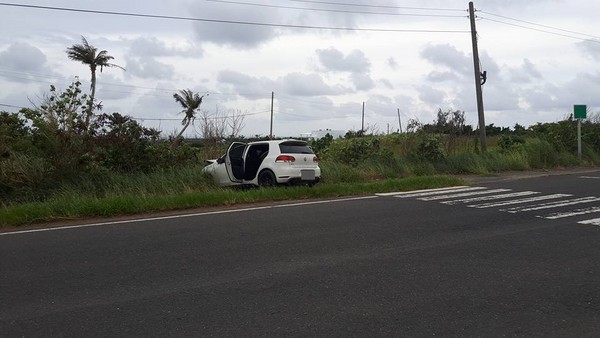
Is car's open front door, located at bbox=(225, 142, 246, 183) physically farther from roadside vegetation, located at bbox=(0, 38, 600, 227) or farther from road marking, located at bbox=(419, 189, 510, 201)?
road marking, located at bbox=(419, 189, 510, 201)

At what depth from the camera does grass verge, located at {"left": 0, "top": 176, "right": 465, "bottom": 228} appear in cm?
1030

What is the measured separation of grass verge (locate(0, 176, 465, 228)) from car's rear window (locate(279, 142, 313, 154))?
1157 millimetres

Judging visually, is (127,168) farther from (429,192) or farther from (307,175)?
(429,192)

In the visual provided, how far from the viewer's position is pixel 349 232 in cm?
831

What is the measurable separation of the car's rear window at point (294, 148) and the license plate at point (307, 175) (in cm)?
55

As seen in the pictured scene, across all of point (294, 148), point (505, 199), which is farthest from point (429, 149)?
point (505, 199)

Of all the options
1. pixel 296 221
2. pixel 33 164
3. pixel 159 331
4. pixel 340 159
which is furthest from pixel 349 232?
pixel 340 159

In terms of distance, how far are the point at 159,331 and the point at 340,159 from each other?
15.4 m

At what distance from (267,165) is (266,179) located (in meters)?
0.39

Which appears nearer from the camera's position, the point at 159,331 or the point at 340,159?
the point at 159,331

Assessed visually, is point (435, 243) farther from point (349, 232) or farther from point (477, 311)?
point (477, 311)

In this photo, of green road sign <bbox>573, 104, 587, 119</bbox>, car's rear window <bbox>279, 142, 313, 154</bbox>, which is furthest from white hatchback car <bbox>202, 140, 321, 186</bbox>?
green road sign <bbox>573, 104, 587, 119</bbox>

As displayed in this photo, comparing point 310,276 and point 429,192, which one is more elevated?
point 429,192

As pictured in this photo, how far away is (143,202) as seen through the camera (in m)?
11.2
